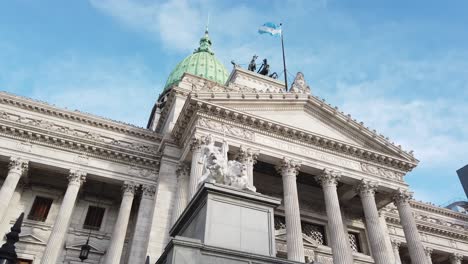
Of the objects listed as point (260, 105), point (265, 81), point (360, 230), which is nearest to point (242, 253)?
point (260, 105)

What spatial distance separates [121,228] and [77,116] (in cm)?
889

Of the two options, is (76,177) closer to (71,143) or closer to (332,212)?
(71,143)

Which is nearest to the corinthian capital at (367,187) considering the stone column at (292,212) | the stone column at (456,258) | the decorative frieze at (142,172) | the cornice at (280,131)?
the cornice at (280,131)

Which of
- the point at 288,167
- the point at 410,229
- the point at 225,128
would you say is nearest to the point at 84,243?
the point at 225,128

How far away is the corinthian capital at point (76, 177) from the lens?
22047mm

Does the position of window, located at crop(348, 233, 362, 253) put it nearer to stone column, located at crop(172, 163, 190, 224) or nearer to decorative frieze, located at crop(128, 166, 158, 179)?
stone column, located at crop(172, 163, 190, 224)

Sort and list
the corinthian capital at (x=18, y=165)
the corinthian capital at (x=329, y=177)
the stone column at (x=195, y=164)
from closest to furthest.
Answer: the stone column at (x=195, y=164)
the corinthian capital at (x=18, y=165)
the corinthian capital at (x=329, y=177)

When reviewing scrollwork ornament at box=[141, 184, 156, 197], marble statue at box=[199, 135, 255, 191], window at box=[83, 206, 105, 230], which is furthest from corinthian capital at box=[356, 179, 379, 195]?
window at box=[83, 206, 105, 230]

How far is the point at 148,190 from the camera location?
23062mm

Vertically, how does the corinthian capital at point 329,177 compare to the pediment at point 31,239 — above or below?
above

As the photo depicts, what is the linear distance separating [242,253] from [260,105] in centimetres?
1688

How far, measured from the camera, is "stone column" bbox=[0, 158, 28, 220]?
2006 cm

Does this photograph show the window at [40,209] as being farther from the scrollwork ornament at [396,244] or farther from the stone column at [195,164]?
the scrollwork ornament at [396,244]

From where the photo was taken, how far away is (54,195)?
934 inches
